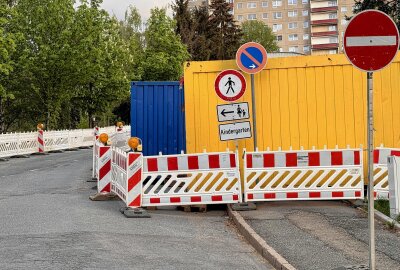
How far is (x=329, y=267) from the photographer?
21.6 ft

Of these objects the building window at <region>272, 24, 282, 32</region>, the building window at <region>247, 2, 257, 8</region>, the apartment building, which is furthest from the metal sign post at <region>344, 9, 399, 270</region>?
the building window at <region>247, 2, 257, 8</region>

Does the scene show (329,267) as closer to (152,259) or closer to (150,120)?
(152,259)

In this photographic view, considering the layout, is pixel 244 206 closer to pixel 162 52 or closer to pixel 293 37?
pixel 162 52

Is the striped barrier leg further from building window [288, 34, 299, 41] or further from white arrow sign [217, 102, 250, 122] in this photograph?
building window [288, 34, 299, 41]

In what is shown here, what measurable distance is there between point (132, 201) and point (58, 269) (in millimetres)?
4348

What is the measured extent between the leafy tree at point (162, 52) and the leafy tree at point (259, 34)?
39216 millimetres

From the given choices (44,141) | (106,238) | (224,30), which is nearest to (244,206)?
(106,238)

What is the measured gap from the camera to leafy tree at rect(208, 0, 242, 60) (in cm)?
7089

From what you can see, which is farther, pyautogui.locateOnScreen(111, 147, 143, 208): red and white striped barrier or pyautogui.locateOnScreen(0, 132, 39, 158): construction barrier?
pyautogui.locateOnScreen(0, 132, 39, 158): construction barrier

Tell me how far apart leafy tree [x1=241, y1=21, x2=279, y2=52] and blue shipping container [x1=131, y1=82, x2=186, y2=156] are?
82.3 metres

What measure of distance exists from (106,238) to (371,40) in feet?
14.3

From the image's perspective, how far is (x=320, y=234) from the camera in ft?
27.8

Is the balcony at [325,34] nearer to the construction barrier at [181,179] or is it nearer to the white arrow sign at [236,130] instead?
the white arrow sign at [236,130]

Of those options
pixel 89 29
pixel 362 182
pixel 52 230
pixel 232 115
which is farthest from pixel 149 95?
pixel 89 29
